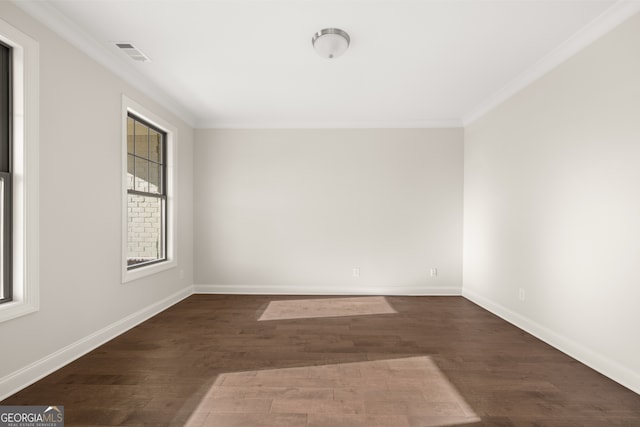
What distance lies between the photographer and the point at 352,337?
3.27 m

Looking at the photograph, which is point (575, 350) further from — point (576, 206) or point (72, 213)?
point (72, 213)

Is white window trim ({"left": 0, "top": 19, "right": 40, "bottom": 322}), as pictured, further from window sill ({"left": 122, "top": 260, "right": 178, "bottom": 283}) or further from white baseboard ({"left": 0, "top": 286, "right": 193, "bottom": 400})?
window sill ({"left": 122, "top": 260, "right": 178, "bottom": 283})

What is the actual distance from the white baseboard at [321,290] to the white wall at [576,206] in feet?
3.24

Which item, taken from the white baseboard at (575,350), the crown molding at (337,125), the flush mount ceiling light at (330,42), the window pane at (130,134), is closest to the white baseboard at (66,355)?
the window pane at (130,134)

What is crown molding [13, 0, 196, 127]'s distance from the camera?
7.69ft

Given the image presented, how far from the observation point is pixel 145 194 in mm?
3920

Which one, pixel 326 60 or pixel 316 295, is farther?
pixel 316 295

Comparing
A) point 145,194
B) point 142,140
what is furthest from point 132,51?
point 145,194

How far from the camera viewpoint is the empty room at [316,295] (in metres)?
2.20

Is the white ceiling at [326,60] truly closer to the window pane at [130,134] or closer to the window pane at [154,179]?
the window pane at [130,134]

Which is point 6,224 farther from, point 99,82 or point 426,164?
point 426,164

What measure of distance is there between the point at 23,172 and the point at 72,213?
532mm

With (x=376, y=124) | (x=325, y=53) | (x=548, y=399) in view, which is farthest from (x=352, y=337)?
(x=376, y=124)

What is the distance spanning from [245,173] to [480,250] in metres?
3.70
